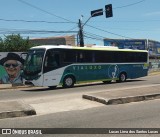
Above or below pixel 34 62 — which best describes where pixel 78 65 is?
below

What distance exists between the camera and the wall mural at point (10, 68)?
31.2 metres

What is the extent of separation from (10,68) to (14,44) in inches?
Answer: 1022

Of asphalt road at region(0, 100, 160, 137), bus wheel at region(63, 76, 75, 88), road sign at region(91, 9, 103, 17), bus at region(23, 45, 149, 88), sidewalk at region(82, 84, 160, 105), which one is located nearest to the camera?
asphalt road at region(0, 100, 160, 137)

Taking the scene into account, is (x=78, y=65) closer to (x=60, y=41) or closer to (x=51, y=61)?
(x=51, y=61)

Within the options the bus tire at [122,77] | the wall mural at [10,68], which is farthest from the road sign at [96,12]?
the wall mural at [10,68]

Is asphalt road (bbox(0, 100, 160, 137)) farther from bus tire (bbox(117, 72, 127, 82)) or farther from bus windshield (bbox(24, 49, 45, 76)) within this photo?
bus tire (bbox(117, 72, 127, 82))

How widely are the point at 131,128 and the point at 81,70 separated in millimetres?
17217

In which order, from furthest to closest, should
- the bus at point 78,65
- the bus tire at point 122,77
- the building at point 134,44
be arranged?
the building at point 134,44 → the bus tire at point 122,77 → the bus at point 78,65

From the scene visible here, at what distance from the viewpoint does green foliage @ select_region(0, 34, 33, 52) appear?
184ft

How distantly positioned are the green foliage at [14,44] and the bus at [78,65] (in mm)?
27233

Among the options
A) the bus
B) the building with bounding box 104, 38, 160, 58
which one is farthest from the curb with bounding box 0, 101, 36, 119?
the building with bounding box 104, 38, 160, 58

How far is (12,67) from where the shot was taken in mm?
31422

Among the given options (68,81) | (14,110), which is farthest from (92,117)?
(68,81)

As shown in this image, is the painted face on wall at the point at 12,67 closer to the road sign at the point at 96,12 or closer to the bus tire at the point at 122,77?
the bus tire at the point at 122,77
